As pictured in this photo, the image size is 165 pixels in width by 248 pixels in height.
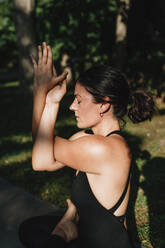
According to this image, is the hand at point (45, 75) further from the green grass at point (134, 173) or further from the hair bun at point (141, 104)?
the green grass at point (134, 173)

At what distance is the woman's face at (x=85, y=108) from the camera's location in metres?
1.91

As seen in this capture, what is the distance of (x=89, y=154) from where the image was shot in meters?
1.72

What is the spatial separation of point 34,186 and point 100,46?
12145 mm

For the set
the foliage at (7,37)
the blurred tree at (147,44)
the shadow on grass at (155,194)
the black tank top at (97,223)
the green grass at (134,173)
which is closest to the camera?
the black tank top at (97,223)

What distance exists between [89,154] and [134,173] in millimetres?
2948

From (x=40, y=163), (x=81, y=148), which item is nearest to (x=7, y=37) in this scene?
(x=40, y=163)

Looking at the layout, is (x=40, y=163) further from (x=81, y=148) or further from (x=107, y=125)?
(x=107, y=125)

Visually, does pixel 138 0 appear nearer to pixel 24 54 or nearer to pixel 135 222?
pixel 24 54

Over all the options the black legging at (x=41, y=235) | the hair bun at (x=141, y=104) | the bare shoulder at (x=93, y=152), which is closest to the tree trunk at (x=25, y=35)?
the hair bun at (x=141, y=104)

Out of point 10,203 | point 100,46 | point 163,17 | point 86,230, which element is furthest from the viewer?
point 100,46

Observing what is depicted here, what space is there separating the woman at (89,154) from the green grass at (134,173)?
127 centimetres

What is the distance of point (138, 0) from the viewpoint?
10.9m

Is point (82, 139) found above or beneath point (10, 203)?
above

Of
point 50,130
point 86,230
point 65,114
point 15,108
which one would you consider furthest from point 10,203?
point 15,108
